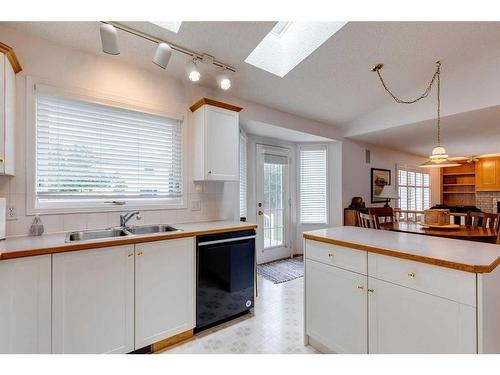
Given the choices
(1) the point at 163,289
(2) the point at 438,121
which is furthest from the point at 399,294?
(2) the point at 438,121

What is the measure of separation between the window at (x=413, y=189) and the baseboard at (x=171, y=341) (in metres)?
5.79

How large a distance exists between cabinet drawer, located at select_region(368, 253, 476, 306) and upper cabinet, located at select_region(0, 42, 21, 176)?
2.50m

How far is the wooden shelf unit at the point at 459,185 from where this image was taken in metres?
7.47

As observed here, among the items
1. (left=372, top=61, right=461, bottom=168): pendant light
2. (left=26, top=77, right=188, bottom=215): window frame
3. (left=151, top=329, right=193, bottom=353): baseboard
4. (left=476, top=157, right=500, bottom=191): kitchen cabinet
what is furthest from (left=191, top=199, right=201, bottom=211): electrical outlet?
(left=476, top=157, right=500, bottom=191): kitchen cabinet

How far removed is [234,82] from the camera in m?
2.84

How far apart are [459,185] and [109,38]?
9715 millimetres

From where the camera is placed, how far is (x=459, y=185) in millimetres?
7668

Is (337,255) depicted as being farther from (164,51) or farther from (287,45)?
(287,45)

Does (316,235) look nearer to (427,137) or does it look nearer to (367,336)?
(367,336)

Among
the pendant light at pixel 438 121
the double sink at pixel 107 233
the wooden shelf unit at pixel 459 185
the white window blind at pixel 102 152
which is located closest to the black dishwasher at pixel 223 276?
the double sink at pixel 107 233

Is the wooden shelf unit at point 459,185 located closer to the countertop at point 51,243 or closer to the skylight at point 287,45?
the skylight at point 287,45

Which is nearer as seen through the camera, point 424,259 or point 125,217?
point 424,259

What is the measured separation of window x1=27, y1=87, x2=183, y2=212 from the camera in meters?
2.00
